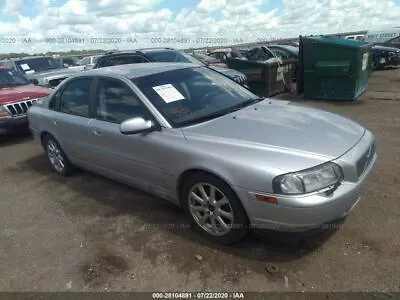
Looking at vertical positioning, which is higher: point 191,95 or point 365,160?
point 191,95

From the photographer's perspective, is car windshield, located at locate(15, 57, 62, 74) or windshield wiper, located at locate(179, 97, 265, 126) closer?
→ windshield wiper, located at locate(179, 97, 265, 126)

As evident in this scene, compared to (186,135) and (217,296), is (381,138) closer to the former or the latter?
(186,135)

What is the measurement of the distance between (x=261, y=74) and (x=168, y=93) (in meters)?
6.71

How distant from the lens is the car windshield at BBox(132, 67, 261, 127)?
135 inches

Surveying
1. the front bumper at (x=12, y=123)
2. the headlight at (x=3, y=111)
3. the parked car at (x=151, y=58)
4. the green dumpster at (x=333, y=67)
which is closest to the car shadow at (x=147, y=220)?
the front bumper at (x=12, y=123)

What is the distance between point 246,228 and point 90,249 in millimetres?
1474

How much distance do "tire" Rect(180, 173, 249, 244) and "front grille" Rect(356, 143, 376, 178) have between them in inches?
38.7

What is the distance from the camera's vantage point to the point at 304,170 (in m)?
2.60

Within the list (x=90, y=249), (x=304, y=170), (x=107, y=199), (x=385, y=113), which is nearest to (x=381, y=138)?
(x=385, y=113)

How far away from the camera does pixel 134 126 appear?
3197 mm

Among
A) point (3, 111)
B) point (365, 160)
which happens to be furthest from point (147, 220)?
point (3, 111)

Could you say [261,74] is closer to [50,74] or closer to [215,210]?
[50,74]

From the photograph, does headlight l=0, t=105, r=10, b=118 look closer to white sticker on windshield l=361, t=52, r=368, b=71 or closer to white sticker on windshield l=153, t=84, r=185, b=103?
white sticker on windshield l=153, t=84, r=185, b=103

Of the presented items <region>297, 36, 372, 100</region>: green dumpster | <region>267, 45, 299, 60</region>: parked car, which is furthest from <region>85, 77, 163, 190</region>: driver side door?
<region>267, 45, 299, 60</region>: parked car
